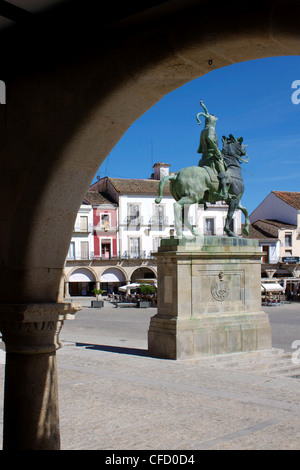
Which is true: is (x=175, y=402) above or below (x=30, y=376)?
below

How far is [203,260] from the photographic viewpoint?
429 inches

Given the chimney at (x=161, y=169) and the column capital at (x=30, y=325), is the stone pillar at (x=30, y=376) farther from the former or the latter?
the chimney at (x=161, y=169)

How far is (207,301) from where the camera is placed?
429 inches

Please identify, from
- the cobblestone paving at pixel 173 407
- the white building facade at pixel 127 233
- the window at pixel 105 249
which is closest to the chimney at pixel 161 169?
the white building facade at pixel 127 233

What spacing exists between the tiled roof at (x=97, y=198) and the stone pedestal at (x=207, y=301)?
3476 cm

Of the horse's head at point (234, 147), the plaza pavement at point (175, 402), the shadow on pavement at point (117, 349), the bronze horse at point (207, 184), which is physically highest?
the horse's head at point (234, 147)

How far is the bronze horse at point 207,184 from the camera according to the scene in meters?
11.5

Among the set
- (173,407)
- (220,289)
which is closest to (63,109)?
(173,407)

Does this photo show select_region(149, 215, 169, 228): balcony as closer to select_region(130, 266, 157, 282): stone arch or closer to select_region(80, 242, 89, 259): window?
select_region(130, 266, 157, 282): stone arch

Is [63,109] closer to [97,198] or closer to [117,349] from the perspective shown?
[117,349]

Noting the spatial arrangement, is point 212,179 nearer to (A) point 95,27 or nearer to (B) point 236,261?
(B) point 236,261

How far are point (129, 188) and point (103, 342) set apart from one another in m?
33.7

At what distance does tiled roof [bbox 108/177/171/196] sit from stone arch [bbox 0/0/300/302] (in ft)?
140

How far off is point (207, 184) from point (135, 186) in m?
35.7
